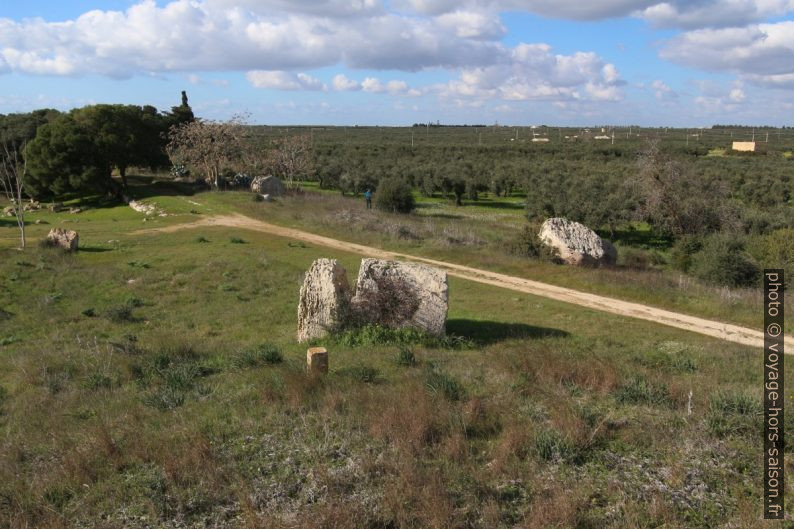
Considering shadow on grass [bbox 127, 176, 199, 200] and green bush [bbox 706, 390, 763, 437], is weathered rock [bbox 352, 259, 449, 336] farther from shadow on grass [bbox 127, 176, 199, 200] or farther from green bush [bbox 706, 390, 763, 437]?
shadow on grass [bbox 127, 176, 199, 200]

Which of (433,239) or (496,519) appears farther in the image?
(433,239)

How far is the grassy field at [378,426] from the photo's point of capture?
20.6ft

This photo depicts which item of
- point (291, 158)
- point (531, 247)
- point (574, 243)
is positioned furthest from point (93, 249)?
point (291, 158)

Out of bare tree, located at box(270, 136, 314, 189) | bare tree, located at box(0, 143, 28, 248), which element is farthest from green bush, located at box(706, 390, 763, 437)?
bare tree, located at box(270, 136, 314, 189)

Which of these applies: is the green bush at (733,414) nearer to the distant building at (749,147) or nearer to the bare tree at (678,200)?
the bare tree at (678,200)

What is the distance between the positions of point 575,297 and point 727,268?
8.20 meters

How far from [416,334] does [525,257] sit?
14270mm

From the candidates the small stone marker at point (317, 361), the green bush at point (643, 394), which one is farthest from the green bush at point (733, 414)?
the small stone marker at point (317, 361)

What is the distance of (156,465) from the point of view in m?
7.21

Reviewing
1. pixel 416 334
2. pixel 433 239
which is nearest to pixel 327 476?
pixel 416 334

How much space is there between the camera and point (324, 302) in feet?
47.0

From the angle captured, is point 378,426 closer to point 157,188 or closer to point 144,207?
point 144,207

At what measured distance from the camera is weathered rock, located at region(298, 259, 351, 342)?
46.8 feet

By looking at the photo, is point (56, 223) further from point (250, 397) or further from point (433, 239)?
point (250, 397)
